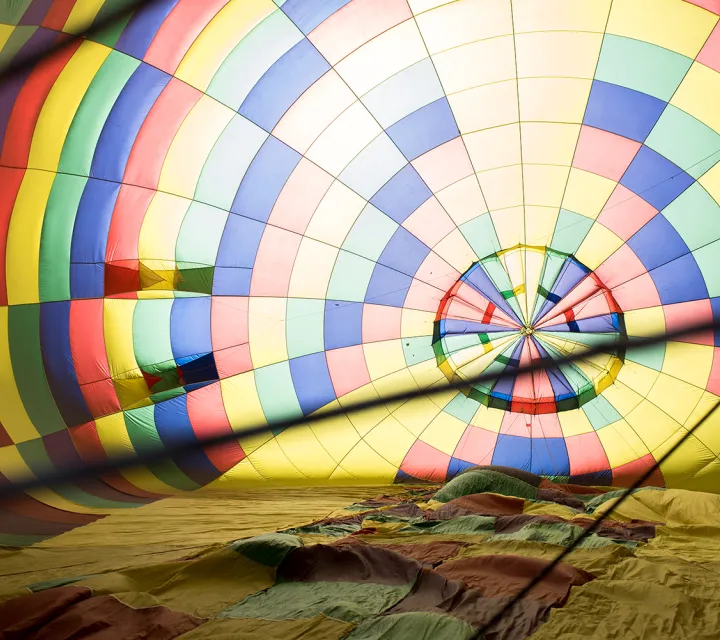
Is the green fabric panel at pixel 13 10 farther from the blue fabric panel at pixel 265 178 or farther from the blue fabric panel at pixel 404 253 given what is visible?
the blue fabric panel at pixel 404 253

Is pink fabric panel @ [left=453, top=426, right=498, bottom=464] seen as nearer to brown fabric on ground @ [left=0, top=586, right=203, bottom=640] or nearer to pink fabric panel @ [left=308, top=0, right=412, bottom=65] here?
pink fabric panel @ [left=308, top=0, right=412, bottom=65]

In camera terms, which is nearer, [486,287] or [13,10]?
[13,10]

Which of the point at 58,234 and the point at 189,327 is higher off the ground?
the point at 58,234

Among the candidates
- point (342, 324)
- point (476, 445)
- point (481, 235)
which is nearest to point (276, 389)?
point (342, 324)

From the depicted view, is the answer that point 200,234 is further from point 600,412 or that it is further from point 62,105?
point 600,412

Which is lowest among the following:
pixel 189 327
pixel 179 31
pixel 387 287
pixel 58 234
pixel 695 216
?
pixel 189 327

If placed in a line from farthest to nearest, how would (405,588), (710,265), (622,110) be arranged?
(710,265) < (622,110) < (405,588)

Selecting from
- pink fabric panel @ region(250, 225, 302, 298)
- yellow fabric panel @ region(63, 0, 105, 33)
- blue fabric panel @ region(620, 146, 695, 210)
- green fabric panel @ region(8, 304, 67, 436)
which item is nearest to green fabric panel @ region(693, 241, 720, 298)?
blue fabric panel @ region(620, 146, 695, 210)
